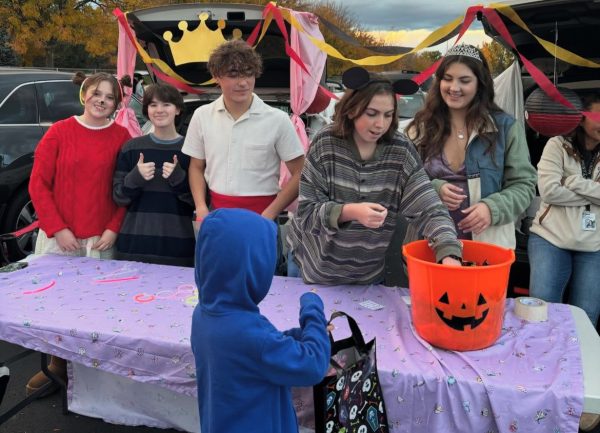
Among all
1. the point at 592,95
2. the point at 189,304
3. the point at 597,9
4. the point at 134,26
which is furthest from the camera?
the point at 134,26

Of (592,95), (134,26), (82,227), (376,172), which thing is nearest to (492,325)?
(376,172)

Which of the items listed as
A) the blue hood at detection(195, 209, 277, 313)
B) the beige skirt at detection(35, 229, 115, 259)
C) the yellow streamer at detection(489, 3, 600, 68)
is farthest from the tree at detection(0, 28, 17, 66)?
the blue hood at detection(195, 209, 277, 313)

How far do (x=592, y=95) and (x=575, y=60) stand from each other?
20 cm

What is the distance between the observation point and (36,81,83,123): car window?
4828mm

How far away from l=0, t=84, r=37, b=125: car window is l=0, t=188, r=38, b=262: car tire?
1.99ft

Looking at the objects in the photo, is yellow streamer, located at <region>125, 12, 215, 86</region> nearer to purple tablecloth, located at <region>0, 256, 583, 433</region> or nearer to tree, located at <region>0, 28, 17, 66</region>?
purple tablecloth, located at <region>0, 256, 583, 433</region>

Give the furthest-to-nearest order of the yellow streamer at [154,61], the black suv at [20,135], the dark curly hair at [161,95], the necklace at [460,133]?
the black suv at [20,135] → the yellow streamer at [154,61] → the dark curly hair at [161,95] → the necklace at [460,133]

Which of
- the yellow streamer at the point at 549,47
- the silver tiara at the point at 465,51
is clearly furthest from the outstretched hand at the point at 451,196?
the yellow streamer at the point at 549,47

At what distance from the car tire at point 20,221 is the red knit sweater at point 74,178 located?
188 centimetres

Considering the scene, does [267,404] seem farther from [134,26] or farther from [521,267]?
[134,26]

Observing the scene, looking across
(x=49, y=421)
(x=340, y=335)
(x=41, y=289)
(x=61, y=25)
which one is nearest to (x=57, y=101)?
(x=41, y=289)

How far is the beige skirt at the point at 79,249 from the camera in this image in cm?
295

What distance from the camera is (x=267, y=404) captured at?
144cm

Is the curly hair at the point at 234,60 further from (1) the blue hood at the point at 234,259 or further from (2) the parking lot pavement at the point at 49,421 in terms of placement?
(2) the parking lot pavement at the point at 49,421
